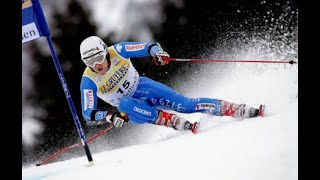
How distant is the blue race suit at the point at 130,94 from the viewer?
5.83 ft

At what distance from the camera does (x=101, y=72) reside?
1836 mm

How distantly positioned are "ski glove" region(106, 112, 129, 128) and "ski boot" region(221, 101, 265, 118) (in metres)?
0.47

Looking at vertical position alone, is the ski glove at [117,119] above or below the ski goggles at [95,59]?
below

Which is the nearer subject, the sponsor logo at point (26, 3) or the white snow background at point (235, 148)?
the white snow background at point (235, 148)

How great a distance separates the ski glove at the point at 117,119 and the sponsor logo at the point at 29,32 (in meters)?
0.48

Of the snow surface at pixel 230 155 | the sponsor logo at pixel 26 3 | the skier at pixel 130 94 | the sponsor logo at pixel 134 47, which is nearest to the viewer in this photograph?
the snow surface at pixel 230 155

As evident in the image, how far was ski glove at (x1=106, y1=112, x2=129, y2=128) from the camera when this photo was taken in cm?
165

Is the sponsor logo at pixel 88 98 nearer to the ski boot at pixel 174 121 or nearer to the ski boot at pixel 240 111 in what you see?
Result: the ski boot at pixel 174 121

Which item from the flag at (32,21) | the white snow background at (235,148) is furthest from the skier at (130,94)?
the flag at (32,21)

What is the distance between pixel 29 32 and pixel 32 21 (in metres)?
0.05

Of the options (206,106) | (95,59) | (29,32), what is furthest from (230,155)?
(29,32)
